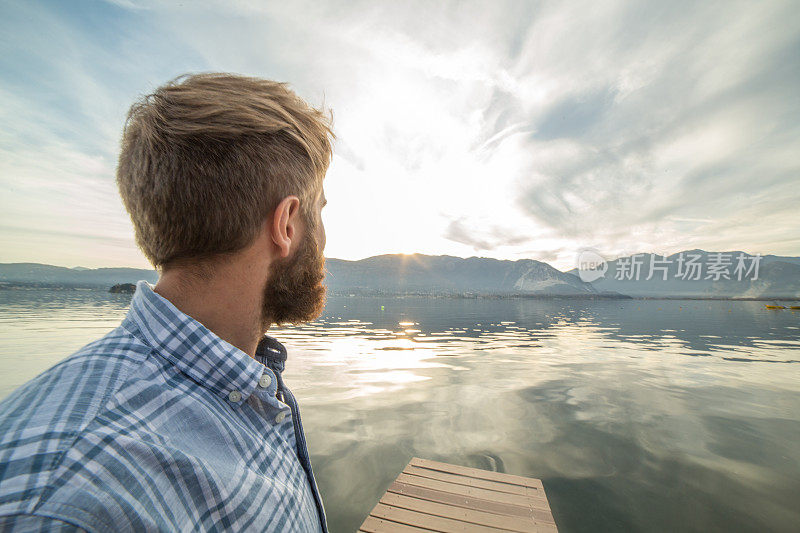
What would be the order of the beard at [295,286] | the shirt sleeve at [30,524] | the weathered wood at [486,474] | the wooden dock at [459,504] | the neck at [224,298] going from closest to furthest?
the shirt sleeve at [30,524], the neck at [224,298], the beard at [295,286], the wooden dock at [459,504], the weathered wood at [486,474]

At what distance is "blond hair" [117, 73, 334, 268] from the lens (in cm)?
188

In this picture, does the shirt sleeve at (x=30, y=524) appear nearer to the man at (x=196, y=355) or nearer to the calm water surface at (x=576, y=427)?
the man at (x=196, y=355)

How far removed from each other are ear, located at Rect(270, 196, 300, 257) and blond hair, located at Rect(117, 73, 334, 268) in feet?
0.14

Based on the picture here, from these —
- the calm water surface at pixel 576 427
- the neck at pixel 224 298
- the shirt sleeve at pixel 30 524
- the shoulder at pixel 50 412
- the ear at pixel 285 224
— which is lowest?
the calm water surface at pixel 576 427

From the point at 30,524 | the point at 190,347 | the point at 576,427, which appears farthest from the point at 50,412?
the point at 576,427

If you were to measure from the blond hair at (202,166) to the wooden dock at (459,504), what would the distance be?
401cm

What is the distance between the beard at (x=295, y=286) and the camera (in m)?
2.18

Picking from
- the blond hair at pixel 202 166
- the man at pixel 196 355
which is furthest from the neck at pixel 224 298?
the blond hair at pixel 202 166

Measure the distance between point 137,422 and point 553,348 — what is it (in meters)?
22.5

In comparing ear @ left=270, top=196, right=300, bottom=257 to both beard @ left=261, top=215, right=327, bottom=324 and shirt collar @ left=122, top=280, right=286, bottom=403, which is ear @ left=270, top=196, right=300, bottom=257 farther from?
shirt collar @ left=122, top=280, right=286, bottom=403

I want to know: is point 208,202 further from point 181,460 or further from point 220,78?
point 181,460

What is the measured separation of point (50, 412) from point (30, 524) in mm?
283

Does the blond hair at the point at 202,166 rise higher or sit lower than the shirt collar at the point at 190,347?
higher

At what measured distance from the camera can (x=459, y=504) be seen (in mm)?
4902
